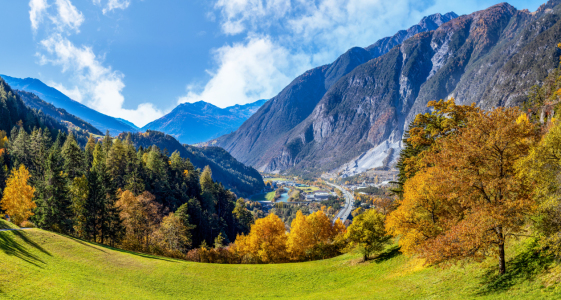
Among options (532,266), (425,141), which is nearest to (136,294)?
(532,266)

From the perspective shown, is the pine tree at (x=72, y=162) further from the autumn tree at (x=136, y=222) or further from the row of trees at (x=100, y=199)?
the autumn tree at (x=136, y=222)

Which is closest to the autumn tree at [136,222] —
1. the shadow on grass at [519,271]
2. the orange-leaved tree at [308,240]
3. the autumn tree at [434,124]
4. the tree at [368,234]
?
the orange-leaved tree at [308,240]

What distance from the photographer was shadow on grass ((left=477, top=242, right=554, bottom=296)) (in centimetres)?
1706

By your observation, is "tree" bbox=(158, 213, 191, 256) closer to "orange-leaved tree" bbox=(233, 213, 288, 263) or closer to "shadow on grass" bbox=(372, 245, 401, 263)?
"orange-leaved tree" bbox=(233, 213, 288, 263)

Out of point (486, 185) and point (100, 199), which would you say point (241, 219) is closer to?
point (100, 199)

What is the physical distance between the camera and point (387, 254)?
40.6m

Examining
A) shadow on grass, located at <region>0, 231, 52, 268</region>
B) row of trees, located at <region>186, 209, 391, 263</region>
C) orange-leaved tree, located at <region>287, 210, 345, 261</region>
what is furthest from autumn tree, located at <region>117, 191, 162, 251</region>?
orange-leaved tree, located at <region>287, 210, 345, 261</region>

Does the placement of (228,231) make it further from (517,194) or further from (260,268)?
(517,194)

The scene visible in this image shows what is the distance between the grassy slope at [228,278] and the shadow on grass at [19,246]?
0.09 m

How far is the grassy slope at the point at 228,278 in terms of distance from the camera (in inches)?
746

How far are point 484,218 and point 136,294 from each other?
33.5 metres

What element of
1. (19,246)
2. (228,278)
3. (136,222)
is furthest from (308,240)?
(19,246)

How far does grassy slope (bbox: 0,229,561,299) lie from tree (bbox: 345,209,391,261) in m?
2.11

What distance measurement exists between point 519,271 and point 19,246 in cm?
5185
